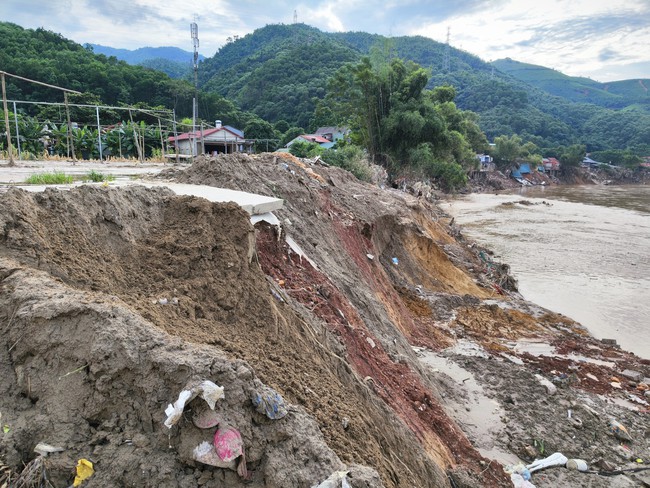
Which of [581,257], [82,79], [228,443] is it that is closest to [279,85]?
[82,79]

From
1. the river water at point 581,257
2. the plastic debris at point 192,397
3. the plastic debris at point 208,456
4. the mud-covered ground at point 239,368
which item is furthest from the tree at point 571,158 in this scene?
the plastic debris at point 208,456

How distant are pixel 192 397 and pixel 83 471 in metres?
0.61

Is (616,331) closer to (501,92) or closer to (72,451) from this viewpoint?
(72,451)

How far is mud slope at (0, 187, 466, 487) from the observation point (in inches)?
89.6

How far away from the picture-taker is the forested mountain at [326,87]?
7488 centimetres

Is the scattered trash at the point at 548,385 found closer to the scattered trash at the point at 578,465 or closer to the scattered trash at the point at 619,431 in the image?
the scattered trash at the point at 619,431

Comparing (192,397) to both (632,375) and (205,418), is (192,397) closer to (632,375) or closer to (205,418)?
(205,418)

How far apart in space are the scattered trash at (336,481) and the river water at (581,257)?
11.8 metres

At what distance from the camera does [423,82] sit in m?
34.6

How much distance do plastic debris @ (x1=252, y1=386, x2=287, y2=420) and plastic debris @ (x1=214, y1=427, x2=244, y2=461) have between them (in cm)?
19

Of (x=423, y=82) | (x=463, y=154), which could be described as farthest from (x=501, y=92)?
(x=423, y=82)

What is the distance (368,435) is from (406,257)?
35.9 feet

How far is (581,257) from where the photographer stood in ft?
70.8

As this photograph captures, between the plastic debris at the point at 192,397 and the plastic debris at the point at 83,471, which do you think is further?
the plastic debris at the point at 192,397
